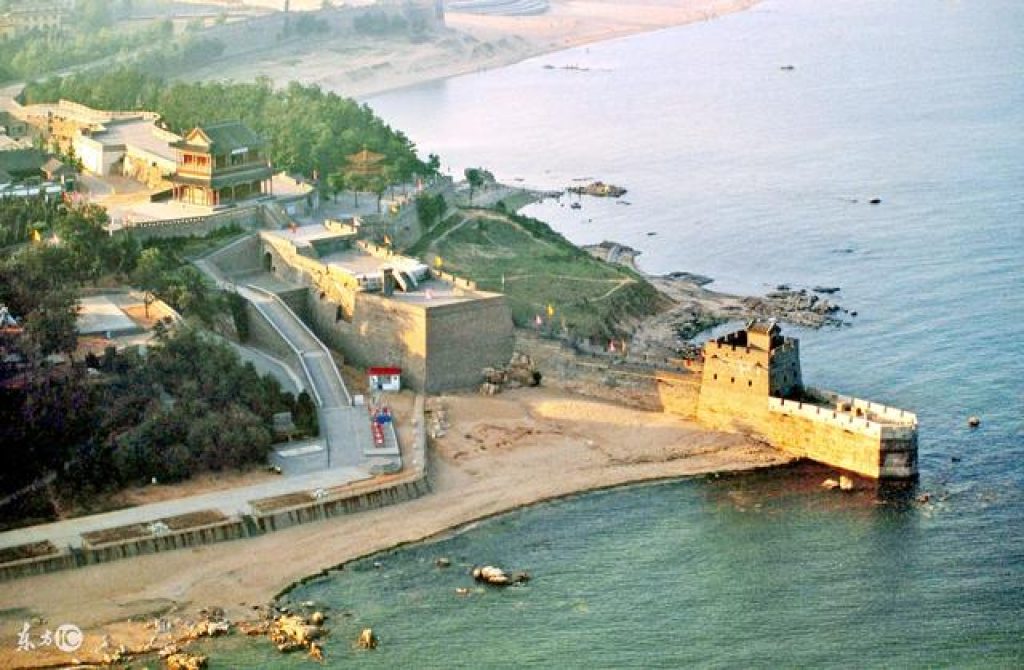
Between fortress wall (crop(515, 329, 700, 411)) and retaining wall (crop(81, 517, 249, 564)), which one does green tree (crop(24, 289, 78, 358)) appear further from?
fortress wall (crop(515, 329, 700, 411))

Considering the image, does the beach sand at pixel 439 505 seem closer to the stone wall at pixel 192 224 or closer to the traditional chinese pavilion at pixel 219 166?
the stone wall at pixel 192 224

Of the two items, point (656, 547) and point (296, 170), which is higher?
point (296, 170)

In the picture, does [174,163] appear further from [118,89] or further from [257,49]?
[257,49]

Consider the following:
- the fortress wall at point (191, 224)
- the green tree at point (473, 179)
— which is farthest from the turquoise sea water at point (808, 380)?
the fortress wall at point (191, 224)

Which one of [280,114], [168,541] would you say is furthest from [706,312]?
[168,541]

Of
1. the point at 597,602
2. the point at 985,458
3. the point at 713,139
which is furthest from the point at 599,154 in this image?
the point at 597,602

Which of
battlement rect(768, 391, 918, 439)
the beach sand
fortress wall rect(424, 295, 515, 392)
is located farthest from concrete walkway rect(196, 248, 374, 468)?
battlement rect(768, 391, 918, 439)
